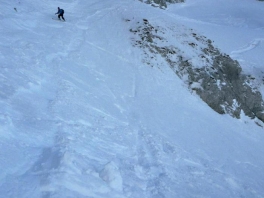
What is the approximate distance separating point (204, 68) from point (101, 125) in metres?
12.4

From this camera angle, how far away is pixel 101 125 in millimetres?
9461

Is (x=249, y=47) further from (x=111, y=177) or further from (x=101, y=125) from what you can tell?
(x=111, y=177)

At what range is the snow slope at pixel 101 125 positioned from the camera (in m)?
6.20

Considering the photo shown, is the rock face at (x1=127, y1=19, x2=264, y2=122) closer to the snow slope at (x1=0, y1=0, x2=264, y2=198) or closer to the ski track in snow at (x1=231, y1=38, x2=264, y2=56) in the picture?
the snow slope at (x1=0, y1=0, x2=264, y2=198)

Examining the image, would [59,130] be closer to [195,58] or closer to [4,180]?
[4,180]

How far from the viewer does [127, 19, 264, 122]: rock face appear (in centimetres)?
1847

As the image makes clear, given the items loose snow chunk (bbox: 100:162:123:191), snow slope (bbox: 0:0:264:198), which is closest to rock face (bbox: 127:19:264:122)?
snow slope (bbox: 0:0:264:198)

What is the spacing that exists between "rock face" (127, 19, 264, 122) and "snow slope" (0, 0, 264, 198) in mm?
914

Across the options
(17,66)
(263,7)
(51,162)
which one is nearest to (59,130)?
(51,162)

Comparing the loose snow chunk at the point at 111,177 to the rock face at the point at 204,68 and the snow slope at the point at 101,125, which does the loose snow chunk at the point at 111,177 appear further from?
the rock face at the point at 204,68

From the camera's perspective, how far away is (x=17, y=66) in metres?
10.5

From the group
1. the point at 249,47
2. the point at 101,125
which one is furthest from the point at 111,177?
the point at 249,47

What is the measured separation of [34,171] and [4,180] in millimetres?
601

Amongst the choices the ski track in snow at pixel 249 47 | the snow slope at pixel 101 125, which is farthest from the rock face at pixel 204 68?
the ski track in snow at pixel 249 47
